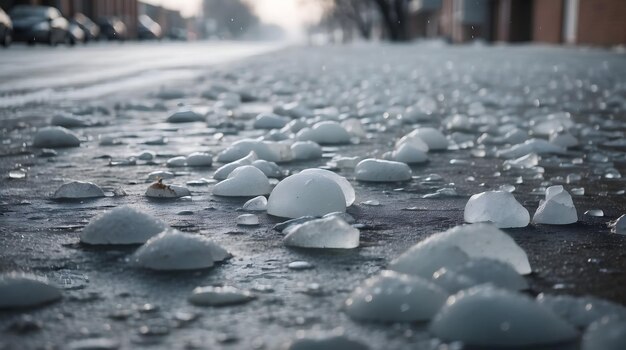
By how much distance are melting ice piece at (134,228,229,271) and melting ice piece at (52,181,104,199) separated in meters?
0.74

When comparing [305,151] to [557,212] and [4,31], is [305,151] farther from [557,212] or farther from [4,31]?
[4,31]

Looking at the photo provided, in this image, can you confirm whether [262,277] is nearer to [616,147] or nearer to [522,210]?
[522,210]

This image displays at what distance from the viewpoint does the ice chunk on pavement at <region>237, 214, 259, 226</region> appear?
185cm

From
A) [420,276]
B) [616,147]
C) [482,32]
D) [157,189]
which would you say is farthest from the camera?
[482,32]

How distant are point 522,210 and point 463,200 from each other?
0.34 metres

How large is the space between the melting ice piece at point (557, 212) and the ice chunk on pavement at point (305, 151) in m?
1.18

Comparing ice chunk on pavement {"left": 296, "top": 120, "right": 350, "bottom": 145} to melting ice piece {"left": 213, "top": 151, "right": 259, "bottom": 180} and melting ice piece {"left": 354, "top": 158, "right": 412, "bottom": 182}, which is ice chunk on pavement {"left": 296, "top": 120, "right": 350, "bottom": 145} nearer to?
melting ice piece {"left": 213, "top": 151, "right": 259, "bottom": 180}

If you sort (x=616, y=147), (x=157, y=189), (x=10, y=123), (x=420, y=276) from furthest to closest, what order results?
1. (x=10, y=123)
2. (x=616, y=147)
3. (x=157, y=189)
4. (x=420, y=276)

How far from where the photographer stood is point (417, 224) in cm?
188

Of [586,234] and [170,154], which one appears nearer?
[586,234]

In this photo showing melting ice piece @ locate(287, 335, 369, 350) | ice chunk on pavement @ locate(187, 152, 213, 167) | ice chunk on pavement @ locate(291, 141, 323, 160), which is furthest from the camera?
ice chunk on pavement @ locate(291, 141, 323, 160)

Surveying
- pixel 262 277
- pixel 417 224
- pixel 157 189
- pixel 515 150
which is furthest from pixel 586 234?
pixel 515 150

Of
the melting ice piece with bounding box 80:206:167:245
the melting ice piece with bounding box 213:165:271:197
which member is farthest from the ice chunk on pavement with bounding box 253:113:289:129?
the melting ice piece with bounding box 80:206:167:245

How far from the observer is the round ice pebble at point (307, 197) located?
1.88 meters
